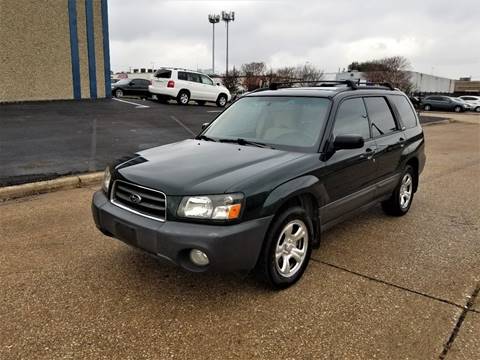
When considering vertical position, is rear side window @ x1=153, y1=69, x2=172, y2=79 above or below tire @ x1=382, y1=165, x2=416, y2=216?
above

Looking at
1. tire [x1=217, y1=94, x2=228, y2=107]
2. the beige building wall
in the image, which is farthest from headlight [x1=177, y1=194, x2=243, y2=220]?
tire [x1=217, y1=94, x2=228, y2=107]

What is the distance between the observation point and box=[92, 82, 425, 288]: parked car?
9.56 feet

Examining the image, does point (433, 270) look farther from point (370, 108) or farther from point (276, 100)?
point (276, 100)

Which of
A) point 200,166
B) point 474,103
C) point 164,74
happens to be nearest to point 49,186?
point 200,166

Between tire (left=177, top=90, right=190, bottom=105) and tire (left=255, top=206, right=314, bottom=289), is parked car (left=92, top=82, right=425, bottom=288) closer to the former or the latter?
tire (left=255, top=206, right=314, bottom=289)

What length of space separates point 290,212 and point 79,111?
42.6ft

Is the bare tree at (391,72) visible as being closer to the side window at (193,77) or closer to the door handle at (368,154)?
the side window at (193,77)

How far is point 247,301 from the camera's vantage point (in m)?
3.21

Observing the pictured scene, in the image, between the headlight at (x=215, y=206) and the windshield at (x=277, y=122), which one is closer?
the headlight at (x=215, y=206)

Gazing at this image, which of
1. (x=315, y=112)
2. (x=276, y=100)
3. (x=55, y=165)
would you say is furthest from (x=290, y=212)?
(x=55, y=165)

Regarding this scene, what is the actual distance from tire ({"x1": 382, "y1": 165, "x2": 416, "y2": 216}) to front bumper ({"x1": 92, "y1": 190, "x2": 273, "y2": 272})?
8.97 ft

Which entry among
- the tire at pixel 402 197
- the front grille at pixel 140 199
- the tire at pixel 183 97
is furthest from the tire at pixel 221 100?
the front grille at pixel 140 199

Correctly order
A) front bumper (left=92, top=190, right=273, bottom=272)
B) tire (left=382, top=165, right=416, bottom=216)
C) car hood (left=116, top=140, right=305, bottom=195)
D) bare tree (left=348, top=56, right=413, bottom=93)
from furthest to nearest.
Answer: bare tree (left=348, top=56, right=413, bottom=93), tire (left=382, top=165, right=416, bottom=216), car hood (left=116, top=140, right=305, bottom=195), front bumper (left=92, top=190, right=273, bottom=272)

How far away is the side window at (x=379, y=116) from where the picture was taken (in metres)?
4.63
